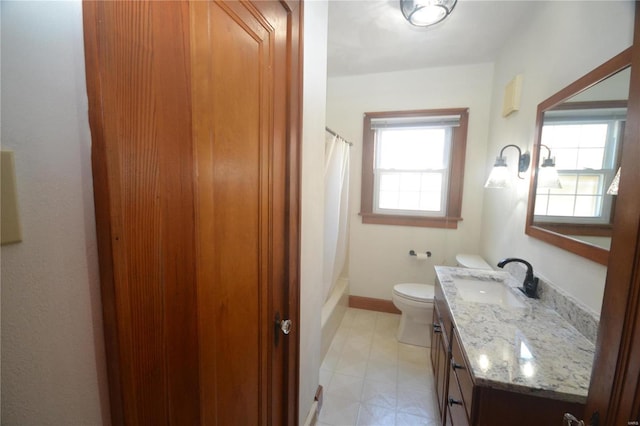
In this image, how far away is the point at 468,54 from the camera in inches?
92.7

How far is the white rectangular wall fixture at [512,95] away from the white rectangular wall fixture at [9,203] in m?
2.60

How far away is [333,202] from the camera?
7.61 ft

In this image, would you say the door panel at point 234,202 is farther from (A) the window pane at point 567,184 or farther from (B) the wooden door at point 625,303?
(A) the window pane at point 567,184

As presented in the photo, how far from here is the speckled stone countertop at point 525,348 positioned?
33.0 inches

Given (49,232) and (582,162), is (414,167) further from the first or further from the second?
(49,232)

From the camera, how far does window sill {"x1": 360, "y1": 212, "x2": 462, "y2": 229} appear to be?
8.95ft

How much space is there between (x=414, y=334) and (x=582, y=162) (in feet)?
6.02

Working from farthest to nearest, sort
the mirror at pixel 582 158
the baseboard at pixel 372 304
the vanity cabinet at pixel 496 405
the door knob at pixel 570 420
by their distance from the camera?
the baseboard at pixel 372 304, the mirror at pixel 582 158, the vanity cabinet at pixel 496 405, the door knob at pixel 570 420

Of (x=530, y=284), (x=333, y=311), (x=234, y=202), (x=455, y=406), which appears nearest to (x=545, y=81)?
(x=530, y=284)

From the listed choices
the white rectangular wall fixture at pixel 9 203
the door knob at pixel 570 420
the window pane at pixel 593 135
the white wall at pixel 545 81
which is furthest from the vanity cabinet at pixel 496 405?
the white rectangular wall fixture at pixel 9 203

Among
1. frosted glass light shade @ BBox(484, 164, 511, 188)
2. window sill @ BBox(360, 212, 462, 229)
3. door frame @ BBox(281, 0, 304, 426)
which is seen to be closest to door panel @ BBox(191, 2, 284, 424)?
door frame @ BBox(281, 0, 304, 426)

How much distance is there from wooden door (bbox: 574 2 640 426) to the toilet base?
73.8 inches

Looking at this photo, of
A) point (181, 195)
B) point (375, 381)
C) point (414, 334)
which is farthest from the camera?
point (414, 334)

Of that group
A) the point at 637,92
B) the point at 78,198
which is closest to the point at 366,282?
the point at 637,92
